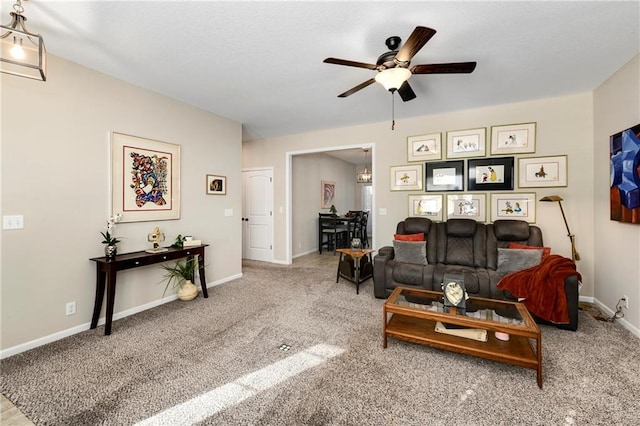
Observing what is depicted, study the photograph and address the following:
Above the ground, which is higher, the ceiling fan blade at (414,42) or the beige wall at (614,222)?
the ceiling fan blade at (414,42)

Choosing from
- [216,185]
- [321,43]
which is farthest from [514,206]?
[216,185]

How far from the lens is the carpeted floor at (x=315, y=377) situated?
1.61 metres

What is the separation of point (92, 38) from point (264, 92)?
161 cm

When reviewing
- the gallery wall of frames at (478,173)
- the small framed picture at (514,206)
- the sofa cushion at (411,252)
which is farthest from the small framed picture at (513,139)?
the sofa cushion at (411,252)

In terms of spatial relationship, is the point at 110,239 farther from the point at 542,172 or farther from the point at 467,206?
the point at 542,172

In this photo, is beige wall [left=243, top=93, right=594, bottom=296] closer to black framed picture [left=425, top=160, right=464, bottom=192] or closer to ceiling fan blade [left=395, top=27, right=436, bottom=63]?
black framed picture [left=425, top=160, right=464, bottom=192]

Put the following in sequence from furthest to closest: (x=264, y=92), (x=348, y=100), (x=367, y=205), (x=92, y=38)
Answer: (x=367, y=205), (x=348, y=100), (x=264, y=92), (x=92, y=38)

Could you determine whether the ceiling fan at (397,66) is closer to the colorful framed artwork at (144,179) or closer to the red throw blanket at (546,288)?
the red throw blanket at (546,288)

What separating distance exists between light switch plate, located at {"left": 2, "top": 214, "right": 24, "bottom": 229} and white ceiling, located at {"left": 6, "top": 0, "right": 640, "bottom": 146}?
152cm

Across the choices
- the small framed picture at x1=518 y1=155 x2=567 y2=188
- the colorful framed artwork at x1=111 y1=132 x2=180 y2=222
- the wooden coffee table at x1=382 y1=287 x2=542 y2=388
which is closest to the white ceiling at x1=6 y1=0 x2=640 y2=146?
the colorful framed artwork at x1=111 y1=132 x2=180 y2=222

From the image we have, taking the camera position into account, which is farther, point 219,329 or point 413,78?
point 413,78

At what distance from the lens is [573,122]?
135 inches

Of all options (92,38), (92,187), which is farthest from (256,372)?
(92,38)

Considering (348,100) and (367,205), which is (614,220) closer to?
(348,100)
